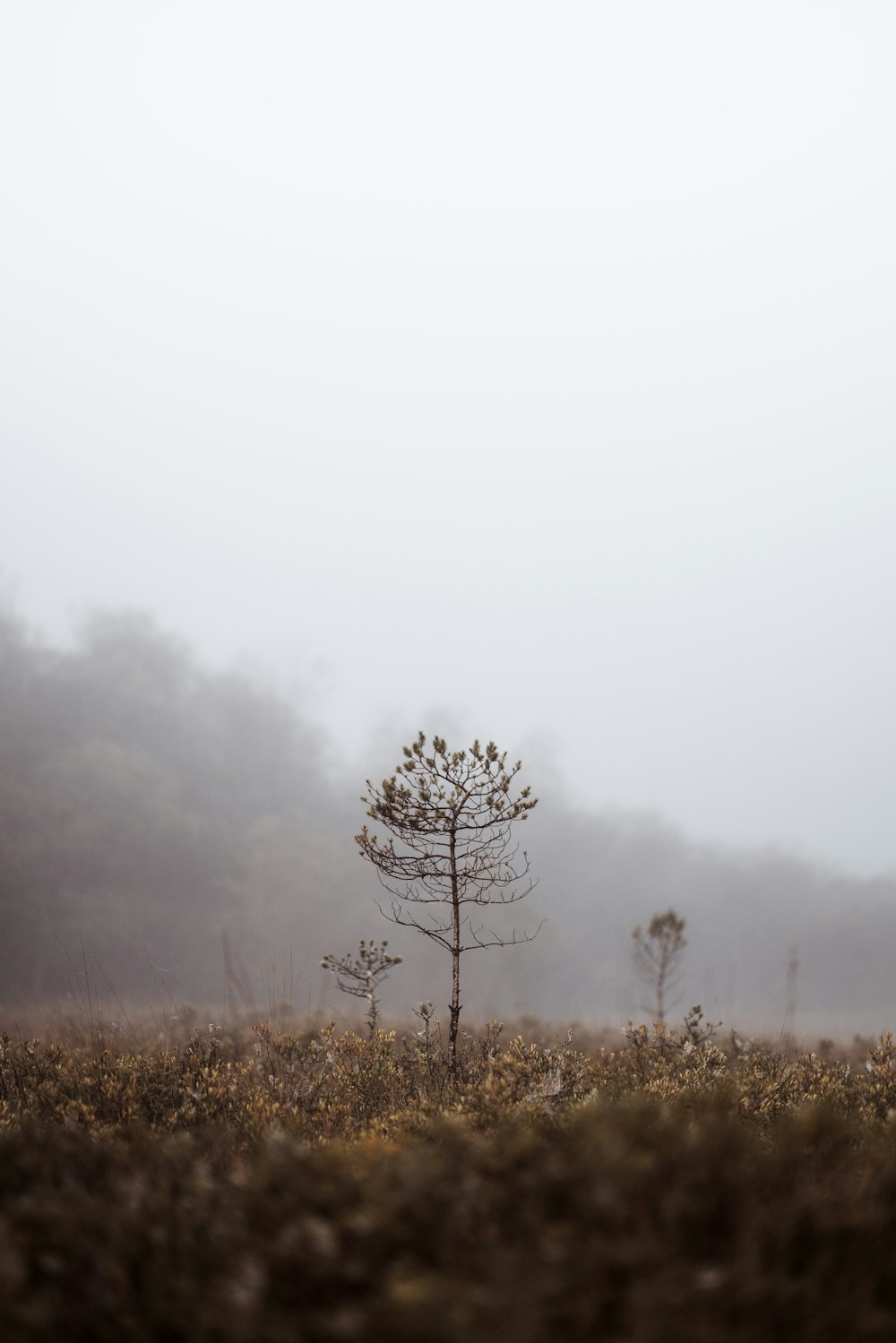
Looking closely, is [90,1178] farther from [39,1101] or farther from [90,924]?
[90,924]

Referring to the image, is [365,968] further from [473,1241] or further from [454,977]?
[473,1241]

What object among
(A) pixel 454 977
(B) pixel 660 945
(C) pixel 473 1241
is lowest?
(B) pixel 660 945

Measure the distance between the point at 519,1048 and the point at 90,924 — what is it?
60.8m

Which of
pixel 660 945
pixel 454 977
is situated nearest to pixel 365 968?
pixel 454 977

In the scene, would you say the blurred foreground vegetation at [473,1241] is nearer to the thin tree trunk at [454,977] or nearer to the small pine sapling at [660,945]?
the thin tree trunk at [454,977]

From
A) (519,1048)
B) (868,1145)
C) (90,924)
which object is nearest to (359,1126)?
(519,1048)

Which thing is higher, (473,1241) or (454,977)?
(473,1241)

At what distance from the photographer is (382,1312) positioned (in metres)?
2.73

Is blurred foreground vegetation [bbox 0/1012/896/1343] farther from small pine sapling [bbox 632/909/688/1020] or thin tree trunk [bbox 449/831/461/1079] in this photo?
small pine sapling [bbox 632/909/688/1020]

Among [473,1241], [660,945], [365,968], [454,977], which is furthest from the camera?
[660,945]

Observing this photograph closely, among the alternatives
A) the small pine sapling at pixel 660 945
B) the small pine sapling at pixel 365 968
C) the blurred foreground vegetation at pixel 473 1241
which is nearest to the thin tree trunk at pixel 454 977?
the small pine sapling at pixel 365 968

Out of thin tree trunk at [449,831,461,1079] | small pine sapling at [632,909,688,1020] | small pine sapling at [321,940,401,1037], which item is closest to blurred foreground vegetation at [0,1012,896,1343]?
thin tree trunk at [449,831,461,1079]

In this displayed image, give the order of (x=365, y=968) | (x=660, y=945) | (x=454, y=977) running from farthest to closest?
(x=660, y=945)
(x=365, y=968)
(x=454, y=977)

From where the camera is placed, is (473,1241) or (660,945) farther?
(660,945)
